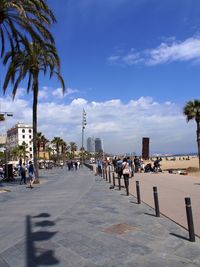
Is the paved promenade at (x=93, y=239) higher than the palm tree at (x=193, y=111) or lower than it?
lower

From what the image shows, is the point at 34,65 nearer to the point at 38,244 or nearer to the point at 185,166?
the point at 38,244

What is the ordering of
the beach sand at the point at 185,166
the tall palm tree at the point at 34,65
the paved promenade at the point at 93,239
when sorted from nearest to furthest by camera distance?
the paved promenade at the point at 93,239 → the tall palm tree at the point at 34,65 → the beach sand at the point at 185,166

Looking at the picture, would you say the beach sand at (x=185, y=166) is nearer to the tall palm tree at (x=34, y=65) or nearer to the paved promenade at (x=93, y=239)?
the tall palm tree at (x=34, y=65)

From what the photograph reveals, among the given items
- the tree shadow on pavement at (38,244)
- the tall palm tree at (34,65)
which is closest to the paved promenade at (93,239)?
the tree shadow on pavement at (38,244)

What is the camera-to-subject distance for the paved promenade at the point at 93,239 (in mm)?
6738

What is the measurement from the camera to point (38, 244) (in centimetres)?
797

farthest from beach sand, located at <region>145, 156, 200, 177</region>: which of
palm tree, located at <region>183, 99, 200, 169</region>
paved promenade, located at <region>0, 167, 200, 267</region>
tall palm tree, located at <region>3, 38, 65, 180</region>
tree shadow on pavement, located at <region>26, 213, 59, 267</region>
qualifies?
tree shadow on pavement, located at <region>26, 213, 59, 267</region>

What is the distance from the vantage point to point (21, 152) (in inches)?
4301

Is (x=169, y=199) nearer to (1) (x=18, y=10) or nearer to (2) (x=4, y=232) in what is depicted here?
(2) (x=4, y=232)

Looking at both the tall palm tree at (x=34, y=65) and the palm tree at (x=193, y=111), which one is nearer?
the tall palm tree at (x=34, y=65)

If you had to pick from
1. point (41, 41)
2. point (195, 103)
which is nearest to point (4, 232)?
point (41, 41)

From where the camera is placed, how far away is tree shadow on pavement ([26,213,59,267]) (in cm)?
678

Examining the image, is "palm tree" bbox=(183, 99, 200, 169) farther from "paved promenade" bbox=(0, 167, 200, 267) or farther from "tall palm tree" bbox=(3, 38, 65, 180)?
"paved promenade" bbox=(0, 167, 200, 267)

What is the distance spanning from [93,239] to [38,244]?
115 cm
